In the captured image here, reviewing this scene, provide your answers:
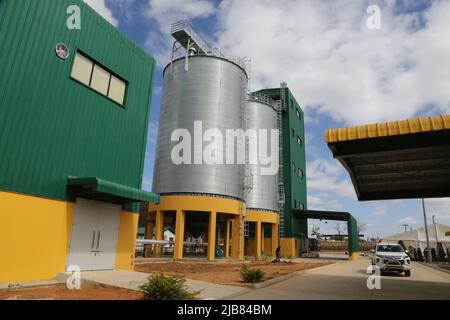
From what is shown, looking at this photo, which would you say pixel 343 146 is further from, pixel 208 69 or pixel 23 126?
pixel 208 69

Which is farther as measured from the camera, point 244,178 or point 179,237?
point 244,178

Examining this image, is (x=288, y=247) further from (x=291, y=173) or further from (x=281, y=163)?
(x=281, y=163)

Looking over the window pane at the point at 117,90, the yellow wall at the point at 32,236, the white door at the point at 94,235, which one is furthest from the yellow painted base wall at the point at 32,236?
the window pane at the point at 117,90

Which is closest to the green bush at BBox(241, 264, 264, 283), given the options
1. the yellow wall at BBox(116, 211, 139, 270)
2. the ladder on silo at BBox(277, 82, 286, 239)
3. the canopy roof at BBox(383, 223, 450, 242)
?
the yellow wall at BBox(116, 211, 139, 270)

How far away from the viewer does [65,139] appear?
1436 cm

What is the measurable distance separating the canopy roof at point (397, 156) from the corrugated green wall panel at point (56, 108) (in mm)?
10870

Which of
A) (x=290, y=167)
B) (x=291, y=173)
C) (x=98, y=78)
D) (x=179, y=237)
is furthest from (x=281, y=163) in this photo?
(x=98, y=78)

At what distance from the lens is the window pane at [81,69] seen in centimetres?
1505

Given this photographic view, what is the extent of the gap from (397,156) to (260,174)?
34657 millimetres

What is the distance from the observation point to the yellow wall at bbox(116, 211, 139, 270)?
1733cm

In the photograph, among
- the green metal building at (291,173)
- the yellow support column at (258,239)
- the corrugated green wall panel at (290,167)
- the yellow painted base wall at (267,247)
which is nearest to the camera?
the yellow support column at (258,239)

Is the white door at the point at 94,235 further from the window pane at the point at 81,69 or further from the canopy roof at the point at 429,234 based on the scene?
the canopy roof at the point at 429,234

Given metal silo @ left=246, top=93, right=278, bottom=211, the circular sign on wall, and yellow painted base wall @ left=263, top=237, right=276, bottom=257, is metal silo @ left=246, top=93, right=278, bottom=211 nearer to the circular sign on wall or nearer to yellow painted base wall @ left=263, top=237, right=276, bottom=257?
yellow painted base wall @ left=263, top=237, right=276, bottom=257
